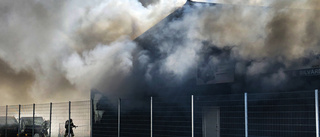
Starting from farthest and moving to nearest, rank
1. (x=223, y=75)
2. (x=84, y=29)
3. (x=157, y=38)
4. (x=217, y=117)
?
(x=84, y=29) → (x=157, y=38) → (x=223, y=75) → (x=217, y=117)

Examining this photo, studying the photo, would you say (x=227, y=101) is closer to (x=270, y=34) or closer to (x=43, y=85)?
(x=270, y=34)

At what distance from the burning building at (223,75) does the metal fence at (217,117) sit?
21mm

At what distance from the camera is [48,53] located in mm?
18969

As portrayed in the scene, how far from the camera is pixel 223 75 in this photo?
546 inches

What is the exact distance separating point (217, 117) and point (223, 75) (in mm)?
3798

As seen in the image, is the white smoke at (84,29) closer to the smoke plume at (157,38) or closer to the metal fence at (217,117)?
the smoke plume at (157,38)

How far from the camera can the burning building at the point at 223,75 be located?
29.0 feet

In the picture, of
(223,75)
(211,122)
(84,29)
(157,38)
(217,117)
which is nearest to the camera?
(217,117)

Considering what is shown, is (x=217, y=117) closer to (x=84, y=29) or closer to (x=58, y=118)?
(x=58, y=118)

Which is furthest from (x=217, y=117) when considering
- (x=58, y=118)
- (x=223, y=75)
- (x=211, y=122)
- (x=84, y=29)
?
(x=84, y=29)

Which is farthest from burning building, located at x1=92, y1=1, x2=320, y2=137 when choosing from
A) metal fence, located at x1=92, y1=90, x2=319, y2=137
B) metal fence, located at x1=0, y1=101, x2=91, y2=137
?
metal fence, located at x1=0, y1=101, x2=91, y2=137

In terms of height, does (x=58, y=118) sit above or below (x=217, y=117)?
below

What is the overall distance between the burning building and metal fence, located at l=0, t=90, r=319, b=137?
0.02 m

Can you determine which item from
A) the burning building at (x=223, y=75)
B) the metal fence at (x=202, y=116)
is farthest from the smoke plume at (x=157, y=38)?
the metal fence at (x=202, y=116)
